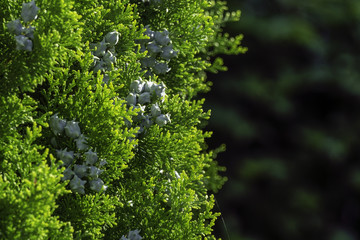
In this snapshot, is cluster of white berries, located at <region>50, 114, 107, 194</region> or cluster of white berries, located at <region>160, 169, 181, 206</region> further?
cluster of white berries, located at <region>160, 169, 181, 206</region>

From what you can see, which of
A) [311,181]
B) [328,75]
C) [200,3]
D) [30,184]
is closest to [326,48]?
[328,75]

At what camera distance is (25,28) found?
126cm

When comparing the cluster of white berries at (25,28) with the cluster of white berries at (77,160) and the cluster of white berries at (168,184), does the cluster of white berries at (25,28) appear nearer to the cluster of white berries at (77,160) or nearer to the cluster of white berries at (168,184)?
the cluster of white berries at (77,160)

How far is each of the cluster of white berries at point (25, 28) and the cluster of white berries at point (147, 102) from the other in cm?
28

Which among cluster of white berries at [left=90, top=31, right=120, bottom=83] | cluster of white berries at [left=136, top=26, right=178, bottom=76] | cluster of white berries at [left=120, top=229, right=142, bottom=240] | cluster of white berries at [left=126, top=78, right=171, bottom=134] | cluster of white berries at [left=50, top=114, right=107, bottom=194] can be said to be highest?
cluster of white berries at [left=136, top=26, right=178, bottom=76]

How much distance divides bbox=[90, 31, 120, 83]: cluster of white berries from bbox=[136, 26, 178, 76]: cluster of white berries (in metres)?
0.16

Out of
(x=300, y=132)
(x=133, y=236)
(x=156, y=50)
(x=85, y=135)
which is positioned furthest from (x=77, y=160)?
(x=300, y=132)

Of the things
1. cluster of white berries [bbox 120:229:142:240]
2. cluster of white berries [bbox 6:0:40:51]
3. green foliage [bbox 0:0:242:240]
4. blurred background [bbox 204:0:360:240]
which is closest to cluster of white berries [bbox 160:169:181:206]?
green foliage [bbox 0:0:242:240]

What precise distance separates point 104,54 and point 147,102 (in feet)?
0.53

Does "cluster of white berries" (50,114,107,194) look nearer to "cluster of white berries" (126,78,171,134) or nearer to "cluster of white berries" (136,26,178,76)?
"cluster of white berries" (126,78,171,134)

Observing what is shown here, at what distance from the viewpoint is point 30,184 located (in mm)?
1157

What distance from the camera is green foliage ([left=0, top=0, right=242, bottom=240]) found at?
1.21 m

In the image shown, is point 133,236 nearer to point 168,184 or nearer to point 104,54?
point 168,184

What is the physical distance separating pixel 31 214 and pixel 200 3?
832mm
